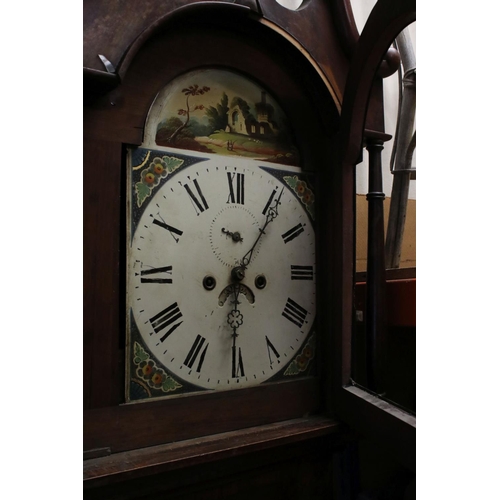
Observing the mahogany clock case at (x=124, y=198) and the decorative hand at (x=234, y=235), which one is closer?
the mahogany clock case at (x=124, y=198)

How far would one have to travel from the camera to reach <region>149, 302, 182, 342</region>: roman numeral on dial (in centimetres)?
101

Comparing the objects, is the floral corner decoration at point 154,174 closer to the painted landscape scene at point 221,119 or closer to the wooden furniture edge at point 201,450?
the painted landscape scene at point 221,119

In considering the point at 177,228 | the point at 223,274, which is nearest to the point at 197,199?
the point at 177,228

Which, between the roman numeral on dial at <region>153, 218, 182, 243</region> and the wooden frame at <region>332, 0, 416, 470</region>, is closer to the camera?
the wooden frame at <region>332, 0, 416, 470</region>

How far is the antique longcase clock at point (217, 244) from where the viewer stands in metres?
1.01

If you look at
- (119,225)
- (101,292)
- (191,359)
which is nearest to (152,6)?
(119,225)

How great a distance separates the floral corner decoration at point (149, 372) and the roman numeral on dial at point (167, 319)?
5 cm

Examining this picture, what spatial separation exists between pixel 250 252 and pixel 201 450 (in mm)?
453

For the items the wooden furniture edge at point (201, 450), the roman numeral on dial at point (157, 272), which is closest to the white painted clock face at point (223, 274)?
the roman numeral on dial at point (157, 272)

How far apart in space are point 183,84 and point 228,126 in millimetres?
140

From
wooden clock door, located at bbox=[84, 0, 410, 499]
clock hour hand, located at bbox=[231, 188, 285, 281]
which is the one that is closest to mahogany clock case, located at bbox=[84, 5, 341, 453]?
wooden clock door, located at bbox=[84, 0, 410, 499]

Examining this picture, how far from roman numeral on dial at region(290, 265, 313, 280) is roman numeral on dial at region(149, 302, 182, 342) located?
0.32 metres

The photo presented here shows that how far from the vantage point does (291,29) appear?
1145 millimetres

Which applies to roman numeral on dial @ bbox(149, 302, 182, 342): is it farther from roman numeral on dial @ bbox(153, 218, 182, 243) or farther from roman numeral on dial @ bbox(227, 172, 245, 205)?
roman numeral on dial @ bbox(227, 172, 245, 205)
